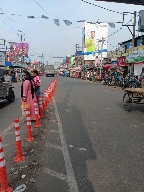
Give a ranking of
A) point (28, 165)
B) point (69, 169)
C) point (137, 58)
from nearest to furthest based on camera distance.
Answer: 1. point (69, 169)
2. point (28, 165)
3. point (137, 58)

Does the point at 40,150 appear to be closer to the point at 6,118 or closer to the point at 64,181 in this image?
the point at 64,181

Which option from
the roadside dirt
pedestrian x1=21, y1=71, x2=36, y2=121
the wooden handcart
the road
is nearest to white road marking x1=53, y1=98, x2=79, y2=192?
the road

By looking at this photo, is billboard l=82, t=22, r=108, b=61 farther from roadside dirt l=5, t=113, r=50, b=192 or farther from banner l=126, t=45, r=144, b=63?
roadside dirt l=5, t=113, r=50, b=192

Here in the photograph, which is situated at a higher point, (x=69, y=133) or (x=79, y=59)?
(x=79, y=59)

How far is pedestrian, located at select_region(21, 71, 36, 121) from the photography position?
284 inches

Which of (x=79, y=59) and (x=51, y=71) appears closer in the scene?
(x=51, y=71)

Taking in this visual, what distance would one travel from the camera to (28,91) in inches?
289

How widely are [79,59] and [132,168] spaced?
292 ft

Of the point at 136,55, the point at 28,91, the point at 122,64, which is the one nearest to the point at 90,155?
the point at 28,91

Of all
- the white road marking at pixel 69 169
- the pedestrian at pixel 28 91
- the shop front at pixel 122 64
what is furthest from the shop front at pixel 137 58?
the white road marking at pixel 69 169

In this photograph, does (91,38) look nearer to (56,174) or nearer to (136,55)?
(136,55)

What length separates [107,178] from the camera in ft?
12.2

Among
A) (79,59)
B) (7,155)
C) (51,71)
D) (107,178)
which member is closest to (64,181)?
(107,178)

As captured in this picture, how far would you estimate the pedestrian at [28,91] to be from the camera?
721 cm
